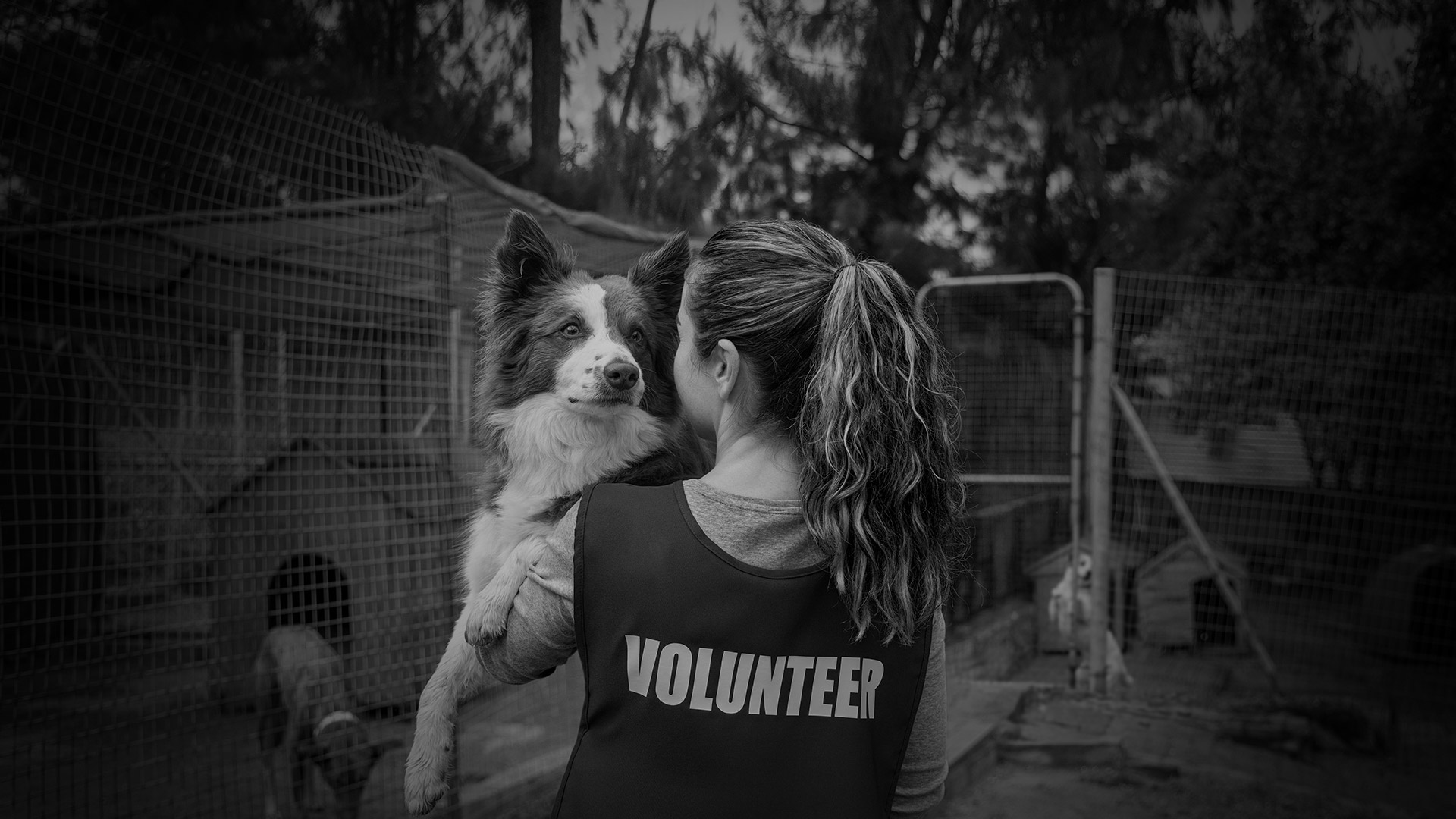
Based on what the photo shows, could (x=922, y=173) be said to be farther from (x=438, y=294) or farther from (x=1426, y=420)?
(x=438, y=294)

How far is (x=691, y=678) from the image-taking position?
106 cm

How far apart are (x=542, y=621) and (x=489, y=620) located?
77 mm

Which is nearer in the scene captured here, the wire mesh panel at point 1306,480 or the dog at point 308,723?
the dog at point 308,723

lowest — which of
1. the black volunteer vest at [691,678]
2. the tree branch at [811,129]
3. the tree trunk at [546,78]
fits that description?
the black volunteer vest at [691,678]

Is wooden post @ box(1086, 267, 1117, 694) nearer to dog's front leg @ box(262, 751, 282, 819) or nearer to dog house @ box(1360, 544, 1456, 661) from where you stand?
dog house @ box(1360, 544, 1456, 661)

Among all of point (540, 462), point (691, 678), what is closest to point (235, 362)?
point (540, 462)

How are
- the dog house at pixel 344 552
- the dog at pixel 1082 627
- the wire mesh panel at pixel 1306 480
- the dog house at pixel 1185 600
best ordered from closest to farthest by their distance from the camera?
the dog house at pixel 344 552 → the dog at pixel 1082 627 → the wire mesh panel at pixel 1306 480 → the dog house at pixel 1185 600

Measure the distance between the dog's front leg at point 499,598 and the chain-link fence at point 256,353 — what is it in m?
1.85

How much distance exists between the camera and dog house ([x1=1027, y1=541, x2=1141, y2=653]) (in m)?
6.43

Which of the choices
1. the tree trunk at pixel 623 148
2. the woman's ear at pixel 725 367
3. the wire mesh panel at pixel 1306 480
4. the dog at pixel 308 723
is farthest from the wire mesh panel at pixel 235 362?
the wire mesh panel at pixel 1306 480

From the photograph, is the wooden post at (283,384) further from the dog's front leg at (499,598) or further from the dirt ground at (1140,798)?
the dirt ground at (1140,798)

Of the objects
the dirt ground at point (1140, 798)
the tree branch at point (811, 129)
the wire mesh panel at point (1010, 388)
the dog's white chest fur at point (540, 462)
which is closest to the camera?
the dog's white chest fur at point (540, 462)

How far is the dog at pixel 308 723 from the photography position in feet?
10.7

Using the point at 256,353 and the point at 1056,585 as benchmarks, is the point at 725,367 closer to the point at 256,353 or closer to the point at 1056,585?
Result: the point at 256,353
